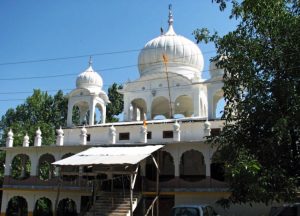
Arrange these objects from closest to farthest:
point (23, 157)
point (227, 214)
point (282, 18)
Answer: point (282, 18), point (227, 214), point (23, 157)

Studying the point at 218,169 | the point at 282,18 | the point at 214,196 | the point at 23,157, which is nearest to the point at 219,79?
the point at 218,169

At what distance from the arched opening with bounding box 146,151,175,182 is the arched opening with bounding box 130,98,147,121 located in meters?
6.28

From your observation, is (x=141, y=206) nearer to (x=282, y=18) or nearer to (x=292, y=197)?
(x=292, y=197)

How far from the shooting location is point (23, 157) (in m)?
28.8

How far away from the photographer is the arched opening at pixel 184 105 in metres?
30.6

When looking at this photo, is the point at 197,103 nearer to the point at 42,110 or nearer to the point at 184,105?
the point at 184,105

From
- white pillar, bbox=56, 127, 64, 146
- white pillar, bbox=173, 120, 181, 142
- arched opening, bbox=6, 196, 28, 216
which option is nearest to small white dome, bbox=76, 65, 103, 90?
white pillar, bbox=56, 127, 64, 146

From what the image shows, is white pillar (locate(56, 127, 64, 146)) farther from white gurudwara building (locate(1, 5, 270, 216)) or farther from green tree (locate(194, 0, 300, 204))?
green tree (locate(194, 0, 300, 204))

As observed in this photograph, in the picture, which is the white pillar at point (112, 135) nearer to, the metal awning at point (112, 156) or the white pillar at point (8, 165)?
the metal awning at point (112, 156)

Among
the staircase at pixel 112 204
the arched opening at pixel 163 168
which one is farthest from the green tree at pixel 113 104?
the staircase at pixel 112 204

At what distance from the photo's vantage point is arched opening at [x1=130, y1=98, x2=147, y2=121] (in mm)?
30919

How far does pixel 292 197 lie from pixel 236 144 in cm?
252

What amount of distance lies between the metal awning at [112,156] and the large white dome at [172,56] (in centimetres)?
920

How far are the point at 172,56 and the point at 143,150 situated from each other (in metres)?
11.0
